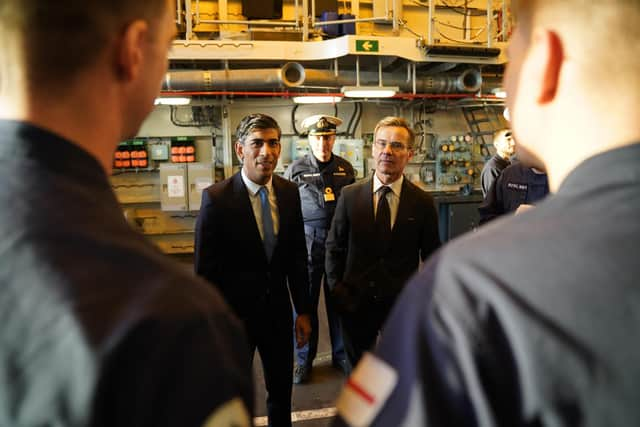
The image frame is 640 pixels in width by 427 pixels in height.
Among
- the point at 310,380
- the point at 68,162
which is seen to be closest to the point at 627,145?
the point at 68,162

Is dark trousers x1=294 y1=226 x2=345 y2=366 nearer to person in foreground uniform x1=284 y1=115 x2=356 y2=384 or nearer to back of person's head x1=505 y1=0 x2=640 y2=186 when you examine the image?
person in foreground uniform x1=284 y1=115 x2=356 y2=384

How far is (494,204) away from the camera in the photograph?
319 cm

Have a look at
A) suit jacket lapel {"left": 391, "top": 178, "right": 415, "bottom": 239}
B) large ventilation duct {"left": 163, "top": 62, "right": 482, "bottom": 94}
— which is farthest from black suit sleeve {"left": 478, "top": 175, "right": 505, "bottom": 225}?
large ventilation duct {"left": 163, "top": 62, "right": 482, "bottom": 94}

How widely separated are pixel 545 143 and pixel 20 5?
802 millimetres

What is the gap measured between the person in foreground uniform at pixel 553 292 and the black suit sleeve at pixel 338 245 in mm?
2015

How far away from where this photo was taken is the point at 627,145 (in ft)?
2.06

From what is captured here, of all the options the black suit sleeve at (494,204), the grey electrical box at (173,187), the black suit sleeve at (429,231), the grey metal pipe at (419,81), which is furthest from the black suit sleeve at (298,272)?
the grey electrical box at (173,187)

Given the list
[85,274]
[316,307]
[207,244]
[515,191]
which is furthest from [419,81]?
[85,274]

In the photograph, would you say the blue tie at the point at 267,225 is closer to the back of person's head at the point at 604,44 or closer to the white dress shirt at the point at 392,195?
the white dress shirt at the point at 392,195

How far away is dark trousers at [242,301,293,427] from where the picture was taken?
7.35ft

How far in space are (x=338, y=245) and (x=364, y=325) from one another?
501 millimetres

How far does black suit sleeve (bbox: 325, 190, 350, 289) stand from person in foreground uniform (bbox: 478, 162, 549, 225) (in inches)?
43.4

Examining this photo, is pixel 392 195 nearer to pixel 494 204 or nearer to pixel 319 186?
pixel 494 204

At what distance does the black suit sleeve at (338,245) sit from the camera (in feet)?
8.87
